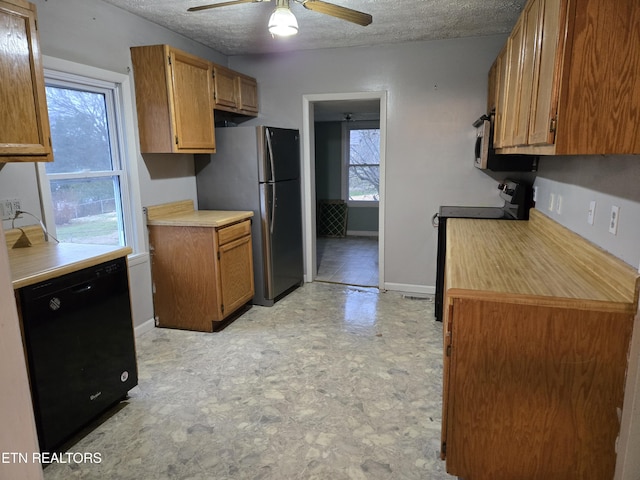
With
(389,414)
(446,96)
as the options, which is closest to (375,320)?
(389,414)

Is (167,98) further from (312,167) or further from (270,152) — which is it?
(312,167)

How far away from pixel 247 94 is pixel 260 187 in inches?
43.3

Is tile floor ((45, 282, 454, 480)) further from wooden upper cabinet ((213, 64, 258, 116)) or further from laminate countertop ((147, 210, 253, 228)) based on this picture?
wooden upper cabinet ((213, 64, 258, 116))

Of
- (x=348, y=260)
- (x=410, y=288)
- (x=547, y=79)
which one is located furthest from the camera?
(x=348, y=260)

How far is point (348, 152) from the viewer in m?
7.20

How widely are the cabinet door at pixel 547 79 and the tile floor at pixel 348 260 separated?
9.90 feet

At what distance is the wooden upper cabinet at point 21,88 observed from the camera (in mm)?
1822

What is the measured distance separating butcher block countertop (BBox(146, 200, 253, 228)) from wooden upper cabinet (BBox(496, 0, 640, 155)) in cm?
241

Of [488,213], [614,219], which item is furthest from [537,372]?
[488,213]

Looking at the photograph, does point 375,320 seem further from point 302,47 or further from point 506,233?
point 302,47

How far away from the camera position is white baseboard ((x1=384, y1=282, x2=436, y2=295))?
418 cm

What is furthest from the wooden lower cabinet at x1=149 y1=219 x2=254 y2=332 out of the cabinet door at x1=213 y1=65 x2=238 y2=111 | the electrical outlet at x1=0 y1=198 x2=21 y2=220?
the cabinet door at x1=213 y1=65 x2=238 y2=111

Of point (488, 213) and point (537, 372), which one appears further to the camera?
point (488, 213)

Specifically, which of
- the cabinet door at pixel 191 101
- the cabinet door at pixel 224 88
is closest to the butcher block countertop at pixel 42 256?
the cabinet door at pixel 191 101
